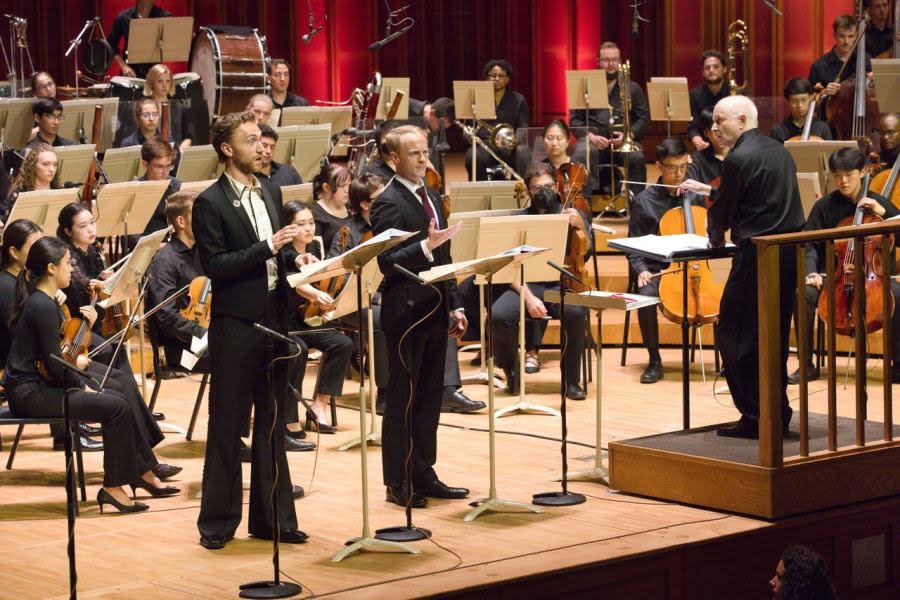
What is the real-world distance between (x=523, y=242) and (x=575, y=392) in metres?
0.90

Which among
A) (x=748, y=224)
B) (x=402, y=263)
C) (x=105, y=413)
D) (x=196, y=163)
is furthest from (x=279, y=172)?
(x=748, y=224)

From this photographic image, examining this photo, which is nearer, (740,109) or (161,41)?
(740,109)

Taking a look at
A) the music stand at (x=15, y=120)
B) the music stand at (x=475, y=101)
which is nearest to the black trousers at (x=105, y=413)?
the music stand at (x=15, y=120)

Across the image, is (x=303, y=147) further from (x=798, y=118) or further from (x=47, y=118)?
(x=798, y=118)

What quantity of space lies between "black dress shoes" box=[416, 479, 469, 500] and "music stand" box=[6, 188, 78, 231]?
2.18 m

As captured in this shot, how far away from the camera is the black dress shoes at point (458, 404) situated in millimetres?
6453

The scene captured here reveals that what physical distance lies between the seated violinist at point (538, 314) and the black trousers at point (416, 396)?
5.98 feet

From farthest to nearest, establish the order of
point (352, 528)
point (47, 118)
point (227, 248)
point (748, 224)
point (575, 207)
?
point (47, 118) < point (575, 207) < point (748, 224) < point (352, 528) < point (227, 248)

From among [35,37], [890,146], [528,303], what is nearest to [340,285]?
[528,303]

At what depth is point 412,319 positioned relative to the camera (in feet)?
15.6

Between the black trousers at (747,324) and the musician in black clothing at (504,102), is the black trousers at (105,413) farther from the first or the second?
the musician in black clothing at (504,102)

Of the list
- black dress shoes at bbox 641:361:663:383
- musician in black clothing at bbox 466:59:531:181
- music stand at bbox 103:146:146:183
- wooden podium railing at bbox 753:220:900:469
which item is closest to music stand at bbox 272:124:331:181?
music stand at bbox 103:146:146:183

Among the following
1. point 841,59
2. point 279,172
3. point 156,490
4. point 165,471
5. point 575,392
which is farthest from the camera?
point 841,59

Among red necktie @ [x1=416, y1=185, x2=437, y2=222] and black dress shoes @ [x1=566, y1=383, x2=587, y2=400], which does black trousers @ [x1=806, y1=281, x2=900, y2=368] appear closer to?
black dress shoes @ [x1=566, y1=383, x2=587, y2=400]
